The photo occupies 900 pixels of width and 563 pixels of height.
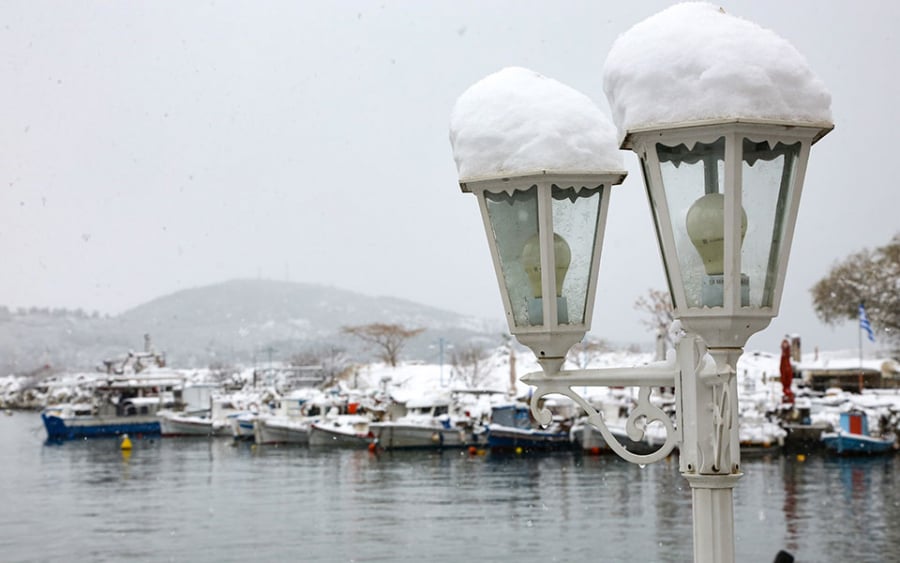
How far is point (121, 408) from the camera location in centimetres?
6556

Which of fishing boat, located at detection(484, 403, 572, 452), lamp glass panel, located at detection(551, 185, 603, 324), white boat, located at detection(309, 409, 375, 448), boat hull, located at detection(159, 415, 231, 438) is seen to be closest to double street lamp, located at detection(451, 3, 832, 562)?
lamp glass panel, located at detection(551, 185, 603, 324)

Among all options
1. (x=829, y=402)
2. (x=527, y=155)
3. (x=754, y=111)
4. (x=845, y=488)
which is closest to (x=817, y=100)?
(x=754, y=111)

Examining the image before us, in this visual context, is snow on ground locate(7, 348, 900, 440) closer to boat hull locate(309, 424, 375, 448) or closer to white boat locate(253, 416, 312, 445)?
boat hull locate(309, 424, 375, 448)

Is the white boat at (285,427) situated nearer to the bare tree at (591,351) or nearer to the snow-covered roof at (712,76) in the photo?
the bare tree at (591,351)

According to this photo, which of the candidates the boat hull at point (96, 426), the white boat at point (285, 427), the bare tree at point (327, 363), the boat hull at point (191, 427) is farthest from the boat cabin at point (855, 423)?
the bare tree at point (327, 363)

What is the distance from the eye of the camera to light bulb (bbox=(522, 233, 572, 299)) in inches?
103

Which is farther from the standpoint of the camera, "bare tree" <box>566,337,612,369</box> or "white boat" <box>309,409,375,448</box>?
"bare tree" <box>566,337,612,369</box>

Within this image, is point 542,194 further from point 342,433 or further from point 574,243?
point 342,433

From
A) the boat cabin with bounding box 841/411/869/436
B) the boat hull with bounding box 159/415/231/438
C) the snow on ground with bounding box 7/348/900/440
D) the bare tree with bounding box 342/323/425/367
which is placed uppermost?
the bare tree with bounding box 342/323/425/367

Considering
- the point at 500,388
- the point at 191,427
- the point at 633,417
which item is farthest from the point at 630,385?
the point at 500,388

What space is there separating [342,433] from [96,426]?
67.4 ft

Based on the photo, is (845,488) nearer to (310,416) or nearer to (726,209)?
(726,209)

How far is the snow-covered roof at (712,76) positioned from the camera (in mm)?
2105

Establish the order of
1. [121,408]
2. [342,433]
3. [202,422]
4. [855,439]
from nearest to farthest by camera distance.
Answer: [855,439] < [342,433] < [202,422] < [121,408]
